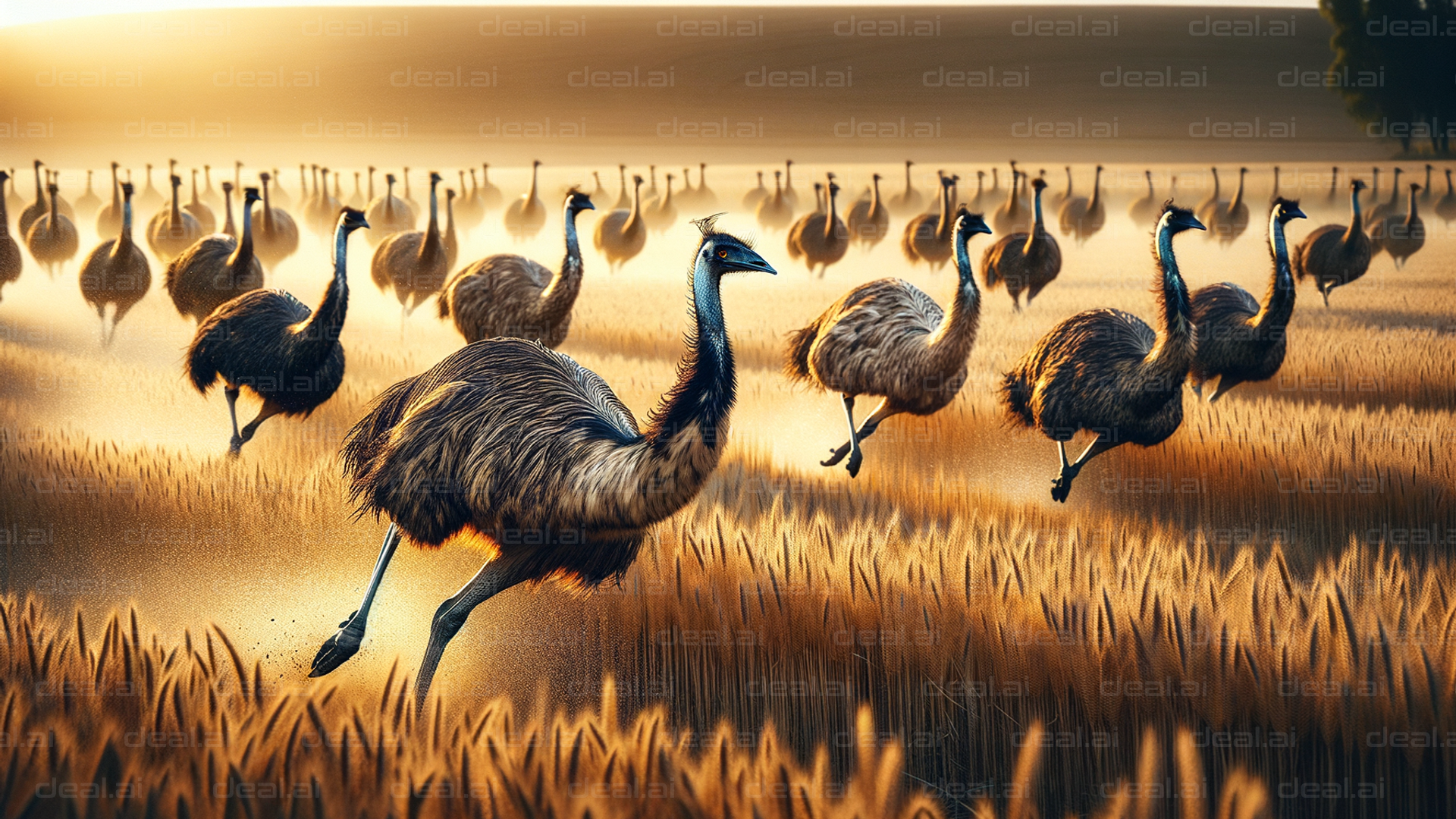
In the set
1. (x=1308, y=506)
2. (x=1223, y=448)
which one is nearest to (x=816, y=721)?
(x=1308, y=506)

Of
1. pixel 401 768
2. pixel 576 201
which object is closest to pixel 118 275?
pixel 576 201

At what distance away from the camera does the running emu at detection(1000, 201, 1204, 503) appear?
241 inches

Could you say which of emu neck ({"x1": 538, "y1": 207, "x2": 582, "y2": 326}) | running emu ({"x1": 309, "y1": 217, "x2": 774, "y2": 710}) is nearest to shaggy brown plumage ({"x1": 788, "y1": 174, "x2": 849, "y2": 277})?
emu neck ({"x1": 538, "y1": 207, "x2": 582, "y2": 326})

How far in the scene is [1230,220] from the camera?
2586cm

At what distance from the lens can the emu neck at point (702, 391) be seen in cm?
380

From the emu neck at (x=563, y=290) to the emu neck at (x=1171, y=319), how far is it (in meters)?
4.64

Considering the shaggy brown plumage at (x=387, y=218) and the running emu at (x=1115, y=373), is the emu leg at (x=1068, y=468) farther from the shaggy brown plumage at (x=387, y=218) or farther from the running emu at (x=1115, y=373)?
the shaggy brown plumage at (x=387, y=218)

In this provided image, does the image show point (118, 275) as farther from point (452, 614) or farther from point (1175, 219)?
point (1175, 219)

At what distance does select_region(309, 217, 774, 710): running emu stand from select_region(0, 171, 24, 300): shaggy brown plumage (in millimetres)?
10489

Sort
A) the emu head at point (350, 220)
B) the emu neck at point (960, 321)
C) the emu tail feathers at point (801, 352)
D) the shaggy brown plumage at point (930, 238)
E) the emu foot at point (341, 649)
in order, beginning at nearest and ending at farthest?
the emu foot at point (341, 649), the emu neck at point (960, 321), the emu head at point (350, 220), the emu tail feathers at point (801, 352), the shaggy brown plumage at point (930, 238)

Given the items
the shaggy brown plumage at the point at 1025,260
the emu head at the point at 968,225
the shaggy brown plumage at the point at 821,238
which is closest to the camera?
the emu head at the point at 968,225

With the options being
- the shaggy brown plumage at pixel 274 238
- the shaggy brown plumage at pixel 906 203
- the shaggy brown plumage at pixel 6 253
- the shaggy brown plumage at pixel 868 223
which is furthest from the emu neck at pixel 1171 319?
the shaggy brown plumage at pixel 906 203

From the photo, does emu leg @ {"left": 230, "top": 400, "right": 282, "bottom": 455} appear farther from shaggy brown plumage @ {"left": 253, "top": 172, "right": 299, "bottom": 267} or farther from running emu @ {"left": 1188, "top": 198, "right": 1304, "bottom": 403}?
shaggy brown plumage @ {"left": 253, "top": 172, "right": 299, "bottom": 267}

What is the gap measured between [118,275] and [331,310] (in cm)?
609
